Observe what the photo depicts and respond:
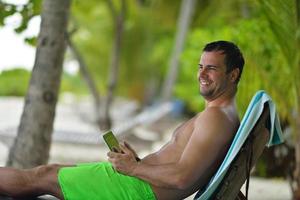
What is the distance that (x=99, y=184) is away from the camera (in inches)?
130

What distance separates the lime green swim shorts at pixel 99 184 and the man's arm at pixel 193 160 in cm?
9

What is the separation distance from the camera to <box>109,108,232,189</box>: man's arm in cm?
309

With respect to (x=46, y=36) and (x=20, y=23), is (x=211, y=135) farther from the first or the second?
(x=20, y=23)

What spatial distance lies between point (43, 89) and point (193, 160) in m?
2.28

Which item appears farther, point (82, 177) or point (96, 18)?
point (96, 18)

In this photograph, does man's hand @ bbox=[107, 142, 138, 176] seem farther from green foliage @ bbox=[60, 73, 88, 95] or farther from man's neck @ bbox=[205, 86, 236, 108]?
green foliage @ bbox=[60, 73, 88, 95]

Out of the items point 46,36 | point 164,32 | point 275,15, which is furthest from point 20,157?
point 164,32

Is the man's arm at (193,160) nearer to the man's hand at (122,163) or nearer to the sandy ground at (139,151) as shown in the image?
the man's hand at (122,163)

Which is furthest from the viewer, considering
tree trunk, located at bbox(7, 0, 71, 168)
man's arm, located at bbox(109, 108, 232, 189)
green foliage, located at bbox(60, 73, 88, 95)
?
green foliage, located at bbox(60, 73, 88, 95)

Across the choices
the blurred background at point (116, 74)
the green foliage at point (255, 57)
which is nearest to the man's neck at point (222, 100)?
the blurred background at point (116, 74)

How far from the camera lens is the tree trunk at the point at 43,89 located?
5094mm

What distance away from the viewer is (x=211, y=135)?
3.11m

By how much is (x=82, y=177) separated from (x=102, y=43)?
62.3 ft

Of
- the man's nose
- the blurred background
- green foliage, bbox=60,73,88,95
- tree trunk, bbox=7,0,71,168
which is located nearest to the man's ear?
the man's nose
